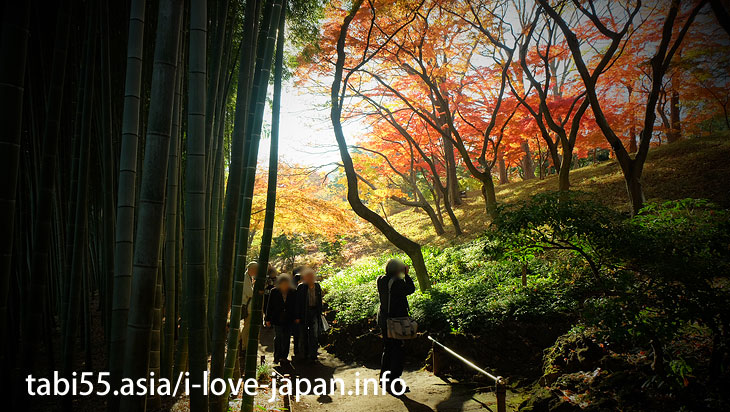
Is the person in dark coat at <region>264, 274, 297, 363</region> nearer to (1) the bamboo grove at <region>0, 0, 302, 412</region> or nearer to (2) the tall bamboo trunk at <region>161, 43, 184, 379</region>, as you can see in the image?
(1) the bamboo grove at <region>0, 0, 302, 412</region>

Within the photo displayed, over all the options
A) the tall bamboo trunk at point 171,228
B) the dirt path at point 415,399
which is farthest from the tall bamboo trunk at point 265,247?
the dirt path at point 415,399

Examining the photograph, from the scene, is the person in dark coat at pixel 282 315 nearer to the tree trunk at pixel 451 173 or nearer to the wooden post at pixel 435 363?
the wooden post at pixel 435 363

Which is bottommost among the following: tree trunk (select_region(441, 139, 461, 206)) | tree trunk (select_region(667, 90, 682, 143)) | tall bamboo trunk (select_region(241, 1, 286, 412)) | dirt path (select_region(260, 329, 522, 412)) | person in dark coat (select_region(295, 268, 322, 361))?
dirt path (select_region(260, 329, 522, 412))

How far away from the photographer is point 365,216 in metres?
6.15

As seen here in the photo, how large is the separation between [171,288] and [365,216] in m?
3.88

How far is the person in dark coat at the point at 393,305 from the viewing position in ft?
12.0

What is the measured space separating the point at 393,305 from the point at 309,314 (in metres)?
1.50

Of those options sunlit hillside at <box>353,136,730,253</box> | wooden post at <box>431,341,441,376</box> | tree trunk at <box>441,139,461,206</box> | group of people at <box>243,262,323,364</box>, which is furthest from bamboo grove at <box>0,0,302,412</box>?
tree trunk at <box>441,139,461,206</box>

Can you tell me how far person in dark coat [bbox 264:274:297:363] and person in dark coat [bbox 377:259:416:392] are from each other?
4.32 ft

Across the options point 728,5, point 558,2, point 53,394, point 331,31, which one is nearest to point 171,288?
point 53,394

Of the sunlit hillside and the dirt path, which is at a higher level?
the sunlit hillside

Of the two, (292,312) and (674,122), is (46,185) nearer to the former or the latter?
(292,312)

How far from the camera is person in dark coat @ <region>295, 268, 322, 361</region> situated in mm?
4535

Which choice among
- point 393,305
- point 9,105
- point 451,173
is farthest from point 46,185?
point 451,173
